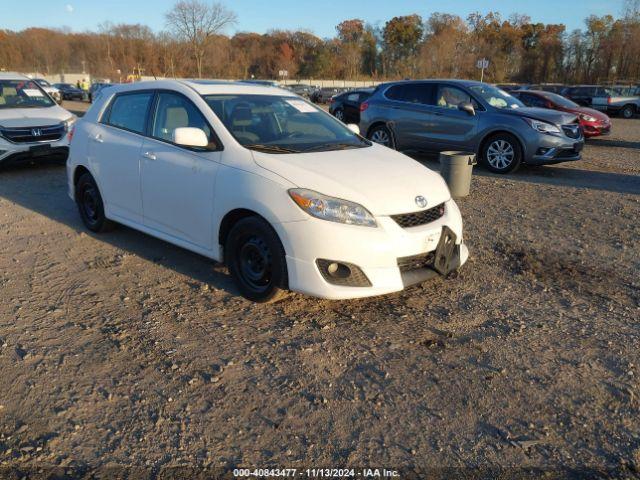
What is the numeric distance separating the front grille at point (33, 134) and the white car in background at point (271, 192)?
4.19 m

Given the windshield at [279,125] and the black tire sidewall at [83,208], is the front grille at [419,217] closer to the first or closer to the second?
the windshield at [279,125]

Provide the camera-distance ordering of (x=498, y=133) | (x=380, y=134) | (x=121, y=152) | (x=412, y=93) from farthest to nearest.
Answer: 1. (x=380, y=134)
2. (x=412, y=93)
3. (x=498, y=133)
4. (x=121, y=152)

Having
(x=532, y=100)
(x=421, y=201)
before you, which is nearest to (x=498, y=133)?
(x=421, y=201)

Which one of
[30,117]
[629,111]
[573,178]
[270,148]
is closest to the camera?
[270,148]

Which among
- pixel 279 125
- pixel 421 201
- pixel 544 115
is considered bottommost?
pixel 421 201

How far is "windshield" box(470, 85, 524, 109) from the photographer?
32.8ft

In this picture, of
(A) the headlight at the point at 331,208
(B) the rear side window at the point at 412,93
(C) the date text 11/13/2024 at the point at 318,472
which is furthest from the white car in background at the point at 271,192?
(B) the rear side window at the point at 412,93

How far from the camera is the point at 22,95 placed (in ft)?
32.3

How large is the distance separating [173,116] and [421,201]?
2316 millimetres

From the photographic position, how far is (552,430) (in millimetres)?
2695

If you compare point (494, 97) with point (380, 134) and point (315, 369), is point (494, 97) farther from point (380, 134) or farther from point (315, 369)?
point (315, 369)

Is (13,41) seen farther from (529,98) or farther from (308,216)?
(308,216)

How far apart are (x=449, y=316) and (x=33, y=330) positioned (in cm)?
298

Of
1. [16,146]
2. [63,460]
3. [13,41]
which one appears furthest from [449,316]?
[13,41]
